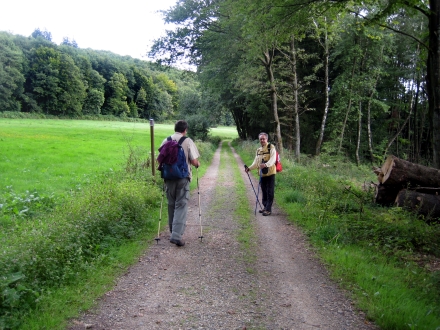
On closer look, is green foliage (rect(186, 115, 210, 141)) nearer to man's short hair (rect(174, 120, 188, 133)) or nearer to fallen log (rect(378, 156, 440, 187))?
fallen log (rect(378, 156, 440, 187))

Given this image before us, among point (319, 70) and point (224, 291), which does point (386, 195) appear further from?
point (319, 70)

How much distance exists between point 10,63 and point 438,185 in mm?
88079

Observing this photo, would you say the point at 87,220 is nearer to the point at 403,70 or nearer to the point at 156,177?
the point at 156,177

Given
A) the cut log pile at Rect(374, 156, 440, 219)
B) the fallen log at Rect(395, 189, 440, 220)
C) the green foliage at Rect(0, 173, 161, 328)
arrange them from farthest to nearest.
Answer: the cut log pile at Rect(374, 156, 440, 219) → the fallen log at Rect(395, 189, 440, 220) → the green foliage at Rect(0, 173, 161, 328)

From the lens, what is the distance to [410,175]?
28.7ft

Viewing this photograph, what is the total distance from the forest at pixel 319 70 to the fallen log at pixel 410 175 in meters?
0.53

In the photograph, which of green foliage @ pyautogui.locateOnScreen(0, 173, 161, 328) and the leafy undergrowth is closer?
the leafy undergrowth

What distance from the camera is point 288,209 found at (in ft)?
30.6

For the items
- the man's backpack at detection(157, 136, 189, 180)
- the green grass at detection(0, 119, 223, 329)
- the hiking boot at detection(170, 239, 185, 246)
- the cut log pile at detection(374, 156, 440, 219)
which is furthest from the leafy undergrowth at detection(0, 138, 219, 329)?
the cut log pile at detection(374, 156, 440, 219)

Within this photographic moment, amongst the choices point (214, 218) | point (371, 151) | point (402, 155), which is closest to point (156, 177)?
point (214, 218)

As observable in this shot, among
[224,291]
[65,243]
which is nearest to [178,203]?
[65,243]

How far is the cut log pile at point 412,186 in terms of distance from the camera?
8.17m

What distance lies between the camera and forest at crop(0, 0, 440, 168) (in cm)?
867

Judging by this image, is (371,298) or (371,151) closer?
(371,298)
